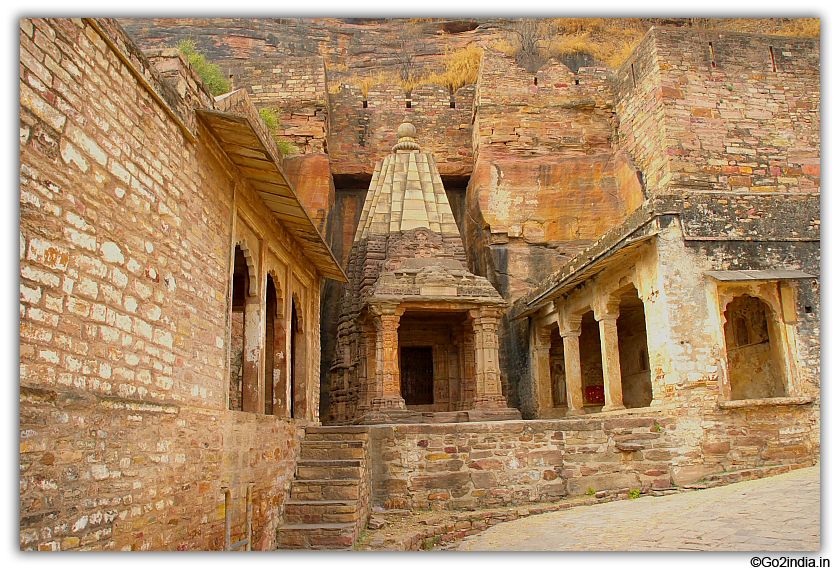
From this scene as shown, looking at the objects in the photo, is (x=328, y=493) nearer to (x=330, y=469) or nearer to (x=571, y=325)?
(x=330, y=469)

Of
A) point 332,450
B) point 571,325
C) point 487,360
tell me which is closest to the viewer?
point 332,450

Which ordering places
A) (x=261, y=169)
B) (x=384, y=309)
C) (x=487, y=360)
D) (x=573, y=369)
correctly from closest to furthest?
(x=261, y=169), (x=384, y=309), (x=487, y=360), (x=573, y=369)

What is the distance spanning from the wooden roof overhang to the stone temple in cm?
5

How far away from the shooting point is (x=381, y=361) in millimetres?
12656

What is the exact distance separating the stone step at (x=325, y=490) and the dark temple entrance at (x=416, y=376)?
7845mm

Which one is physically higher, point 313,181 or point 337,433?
point 313,181

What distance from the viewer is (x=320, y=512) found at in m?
7.72

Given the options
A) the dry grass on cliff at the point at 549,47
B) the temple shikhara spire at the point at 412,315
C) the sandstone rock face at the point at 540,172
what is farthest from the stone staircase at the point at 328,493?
the dry grass on cliff at the point at 549,47

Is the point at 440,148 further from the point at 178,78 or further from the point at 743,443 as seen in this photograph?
the point at 178,78

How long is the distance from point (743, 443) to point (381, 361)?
6.27 meters

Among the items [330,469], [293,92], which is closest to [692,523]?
[330,469]

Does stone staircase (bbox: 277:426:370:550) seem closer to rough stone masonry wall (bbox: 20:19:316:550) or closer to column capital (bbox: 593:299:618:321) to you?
rough stone masonry wall (bbox: 20:19:316:550)

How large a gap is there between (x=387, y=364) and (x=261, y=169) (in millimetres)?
6354

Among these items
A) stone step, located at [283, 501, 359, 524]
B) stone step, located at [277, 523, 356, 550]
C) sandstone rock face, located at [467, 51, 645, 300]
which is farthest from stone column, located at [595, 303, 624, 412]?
stone step, located at [277, 523, 356, 550]
